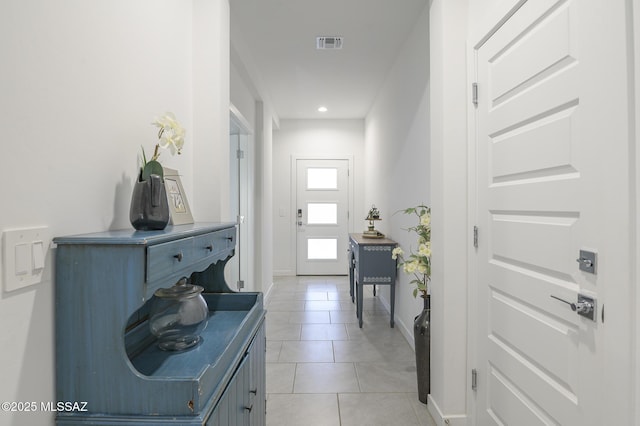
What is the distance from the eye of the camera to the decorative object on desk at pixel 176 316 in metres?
1.15

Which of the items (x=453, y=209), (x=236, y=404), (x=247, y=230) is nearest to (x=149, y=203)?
(x=236, y=404)

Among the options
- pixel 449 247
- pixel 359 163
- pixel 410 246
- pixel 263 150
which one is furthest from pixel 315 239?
pixel 449 247

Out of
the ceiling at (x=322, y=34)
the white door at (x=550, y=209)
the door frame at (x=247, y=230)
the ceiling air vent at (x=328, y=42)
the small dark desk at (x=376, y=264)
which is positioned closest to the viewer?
the white door at (x=550, y=209)

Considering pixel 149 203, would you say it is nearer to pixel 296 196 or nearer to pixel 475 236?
pixel 475 236

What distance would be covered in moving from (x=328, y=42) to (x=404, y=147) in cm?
123

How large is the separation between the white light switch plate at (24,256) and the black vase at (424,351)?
200 centimetres

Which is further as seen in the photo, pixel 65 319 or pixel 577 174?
pixel 577 174

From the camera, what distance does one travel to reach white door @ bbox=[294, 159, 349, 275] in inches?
242

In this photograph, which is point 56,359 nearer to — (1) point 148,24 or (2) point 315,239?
(1) point 148,24

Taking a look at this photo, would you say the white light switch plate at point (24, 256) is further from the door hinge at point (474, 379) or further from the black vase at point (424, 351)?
the black vase at point (424, 351)

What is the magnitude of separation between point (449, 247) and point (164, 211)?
4.69 feet

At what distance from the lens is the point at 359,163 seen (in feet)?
20.1

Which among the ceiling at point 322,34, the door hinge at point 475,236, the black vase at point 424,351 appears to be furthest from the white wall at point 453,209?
the ceiling at point 322,34

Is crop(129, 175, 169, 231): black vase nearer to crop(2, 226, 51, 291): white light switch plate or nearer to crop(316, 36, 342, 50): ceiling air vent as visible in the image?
crop(2, 226, 51, 291): white light switch plate
